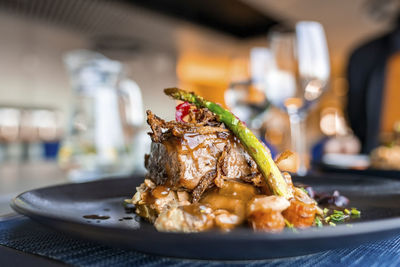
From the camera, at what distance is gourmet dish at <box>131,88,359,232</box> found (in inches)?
29.3

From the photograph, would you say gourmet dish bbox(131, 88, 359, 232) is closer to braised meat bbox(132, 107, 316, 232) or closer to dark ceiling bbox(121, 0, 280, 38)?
braised meat bbox(132, 107, 316, 232)

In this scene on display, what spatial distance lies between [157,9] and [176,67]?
3075 mm

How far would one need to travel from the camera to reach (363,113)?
3.81 metres

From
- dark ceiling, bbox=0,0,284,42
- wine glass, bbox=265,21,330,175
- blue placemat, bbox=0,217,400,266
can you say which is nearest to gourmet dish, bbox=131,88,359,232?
blue placemat, bbox=0,217,400,266

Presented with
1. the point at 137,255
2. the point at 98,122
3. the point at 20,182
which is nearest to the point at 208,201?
the point at 137,255

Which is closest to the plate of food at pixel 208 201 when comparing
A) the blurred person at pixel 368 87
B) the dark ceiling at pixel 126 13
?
the blurred person at pixel 368 87

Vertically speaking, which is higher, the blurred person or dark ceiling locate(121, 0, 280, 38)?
dark ceiling locate(121, 0, 280, 38)

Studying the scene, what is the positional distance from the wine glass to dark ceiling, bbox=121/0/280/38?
5381 mm

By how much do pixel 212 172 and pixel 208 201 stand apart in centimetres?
10

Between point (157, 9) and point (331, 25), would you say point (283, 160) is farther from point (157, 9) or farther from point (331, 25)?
point (331, 25)

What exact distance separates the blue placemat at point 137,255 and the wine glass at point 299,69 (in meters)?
1.18

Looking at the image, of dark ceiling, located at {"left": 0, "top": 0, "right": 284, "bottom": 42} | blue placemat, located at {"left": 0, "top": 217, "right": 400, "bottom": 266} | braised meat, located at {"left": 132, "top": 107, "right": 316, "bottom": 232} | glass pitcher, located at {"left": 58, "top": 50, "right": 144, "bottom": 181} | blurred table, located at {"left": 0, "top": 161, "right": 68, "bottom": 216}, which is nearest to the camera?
blue placemat, located at {"left": 0, "top": 217, "right": 400, "bottom": 266}

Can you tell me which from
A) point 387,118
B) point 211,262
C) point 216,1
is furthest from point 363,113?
point 387,118

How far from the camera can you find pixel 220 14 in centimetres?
821
